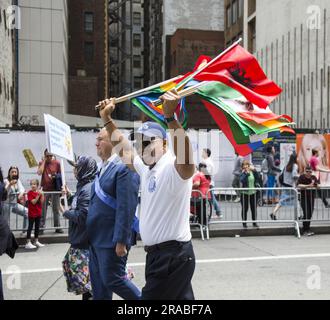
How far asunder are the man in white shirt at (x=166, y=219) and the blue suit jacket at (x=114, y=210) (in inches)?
21.5

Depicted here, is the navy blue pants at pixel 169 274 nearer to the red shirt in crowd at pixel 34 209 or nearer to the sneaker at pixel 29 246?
the red shirt in crowd at pixel 34 209

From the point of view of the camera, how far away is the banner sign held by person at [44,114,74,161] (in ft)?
28.2

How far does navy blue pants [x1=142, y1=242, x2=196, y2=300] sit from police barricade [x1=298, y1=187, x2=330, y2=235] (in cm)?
795

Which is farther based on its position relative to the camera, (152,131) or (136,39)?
(136,39)

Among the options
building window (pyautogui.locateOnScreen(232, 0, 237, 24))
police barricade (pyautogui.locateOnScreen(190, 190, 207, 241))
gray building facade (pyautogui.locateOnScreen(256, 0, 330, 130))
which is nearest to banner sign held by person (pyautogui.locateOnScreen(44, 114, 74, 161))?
police barricade (pyautogui.locateOnScreen(190, 190, 207, 241))

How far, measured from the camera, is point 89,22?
56.1 m

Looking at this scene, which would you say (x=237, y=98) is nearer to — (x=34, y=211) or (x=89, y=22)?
(x=34, y=211)

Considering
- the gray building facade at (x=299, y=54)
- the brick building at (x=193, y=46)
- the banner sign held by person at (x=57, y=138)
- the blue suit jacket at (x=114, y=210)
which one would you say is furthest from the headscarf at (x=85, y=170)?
the brick building at (x=193, y=46)

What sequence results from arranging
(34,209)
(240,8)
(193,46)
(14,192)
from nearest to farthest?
(34,209) → (14,192) → (240,8) → (193,46)

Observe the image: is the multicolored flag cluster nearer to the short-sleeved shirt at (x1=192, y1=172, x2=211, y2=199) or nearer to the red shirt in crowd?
the red shirt in crowd

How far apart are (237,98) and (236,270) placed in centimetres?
383

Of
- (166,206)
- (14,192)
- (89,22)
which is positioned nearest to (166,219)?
(166,206)
